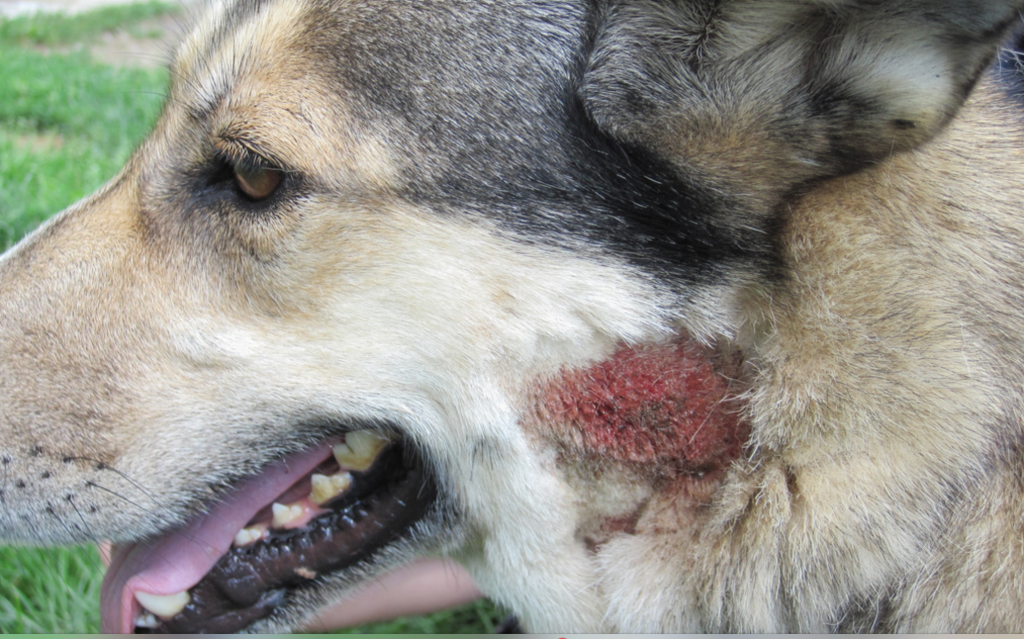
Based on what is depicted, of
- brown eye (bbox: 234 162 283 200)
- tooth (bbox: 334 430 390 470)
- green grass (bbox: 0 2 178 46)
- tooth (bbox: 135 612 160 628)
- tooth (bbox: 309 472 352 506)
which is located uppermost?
brown eye (bbox: 234 162 283 200)

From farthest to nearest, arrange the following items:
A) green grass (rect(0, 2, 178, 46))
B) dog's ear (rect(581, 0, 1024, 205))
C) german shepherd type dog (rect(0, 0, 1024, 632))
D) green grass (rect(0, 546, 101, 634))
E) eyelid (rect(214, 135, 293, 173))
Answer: green grass (rect(0, 2, 178, 46))
green grass (rect(0, 546, 101, 634))
eyelid (rect(214, 135, 293, 173))
german shepherd type dog (rect(0, 0, 1024, 632))
dog's ear (rect(581, 0, 1024, 205))

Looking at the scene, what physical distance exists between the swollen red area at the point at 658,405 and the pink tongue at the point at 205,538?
0.71m

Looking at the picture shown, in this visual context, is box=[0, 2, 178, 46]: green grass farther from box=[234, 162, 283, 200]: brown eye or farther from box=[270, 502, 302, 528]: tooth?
box=[270, 502, 302, 528]: tooth

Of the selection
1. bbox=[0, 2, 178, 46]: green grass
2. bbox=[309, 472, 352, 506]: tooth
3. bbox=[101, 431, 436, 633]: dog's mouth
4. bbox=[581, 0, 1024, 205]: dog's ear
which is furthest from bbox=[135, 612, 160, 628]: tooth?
bbox=[0, 2, 178, 46]: green grass

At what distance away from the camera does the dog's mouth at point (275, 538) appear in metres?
2.01

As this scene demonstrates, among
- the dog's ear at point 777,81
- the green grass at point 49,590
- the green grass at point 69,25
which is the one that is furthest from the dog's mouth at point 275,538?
the green grass at point 69,25

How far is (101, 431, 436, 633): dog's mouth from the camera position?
2.01 m

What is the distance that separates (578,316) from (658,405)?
0.28 metres

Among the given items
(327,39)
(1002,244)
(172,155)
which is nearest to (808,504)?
(1002,244)

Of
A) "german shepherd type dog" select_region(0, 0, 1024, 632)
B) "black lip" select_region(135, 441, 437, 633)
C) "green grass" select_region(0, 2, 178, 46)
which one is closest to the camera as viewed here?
"german shepherd type dog" select_region(0, 0, 1024, 632)

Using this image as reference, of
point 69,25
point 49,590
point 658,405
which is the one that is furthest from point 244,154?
point 69,25

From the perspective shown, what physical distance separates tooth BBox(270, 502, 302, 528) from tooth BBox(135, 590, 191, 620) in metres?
0.29

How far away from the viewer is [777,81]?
1.67m

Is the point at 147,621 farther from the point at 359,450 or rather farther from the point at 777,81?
the point at 777,81
